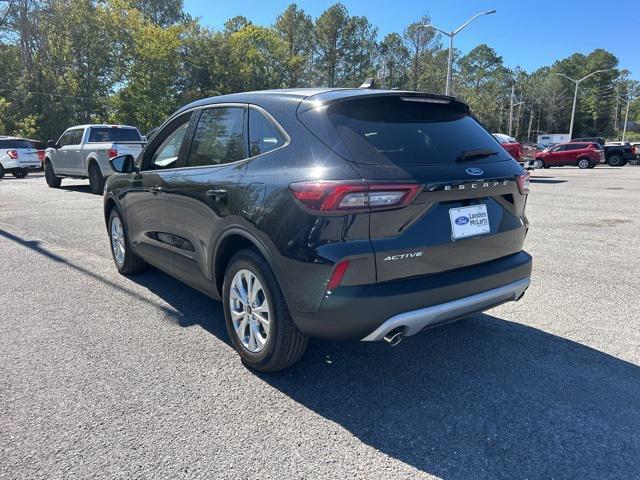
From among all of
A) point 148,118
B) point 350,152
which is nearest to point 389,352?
point 350,152

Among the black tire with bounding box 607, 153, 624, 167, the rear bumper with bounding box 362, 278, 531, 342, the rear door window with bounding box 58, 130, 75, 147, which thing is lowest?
the black tire with bounding box 607, 153, 624, 167

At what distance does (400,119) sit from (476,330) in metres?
1.90

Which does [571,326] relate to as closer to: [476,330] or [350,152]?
[476,330]

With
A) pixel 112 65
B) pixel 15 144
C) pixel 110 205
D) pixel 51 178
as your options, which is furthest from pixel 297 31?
pixel 110 205

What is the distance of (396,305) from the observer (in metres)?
2.64

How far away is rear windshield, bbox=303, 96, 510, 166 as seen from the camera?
9.16 feet

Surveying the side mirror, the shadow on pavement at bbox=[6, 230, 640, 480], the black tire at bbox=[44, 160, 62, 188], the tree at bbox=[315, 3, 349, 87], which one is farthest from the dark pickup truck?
the tree at bbox=[315, 3, 349, 87]

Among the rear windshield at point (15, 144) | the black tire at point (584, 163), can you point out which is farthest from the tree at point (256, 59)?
the black tire at point (584, 163)

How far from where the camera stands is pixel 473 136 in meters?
3.32

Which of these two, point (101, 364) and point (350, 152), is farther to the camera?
point (101, 364)

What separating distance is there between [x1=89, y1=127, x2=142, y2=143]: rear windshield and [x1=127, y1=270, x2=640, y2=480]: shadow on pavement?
11.2m

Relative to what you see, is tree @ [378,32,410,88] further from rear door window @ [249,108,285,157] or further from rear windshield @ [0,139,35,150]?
rear door window @ [249,108,285,157]

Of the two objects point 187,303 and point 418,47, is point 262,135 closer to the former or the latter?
point 187,303

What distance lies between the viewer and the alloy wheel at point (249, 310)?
3115 millimetres
